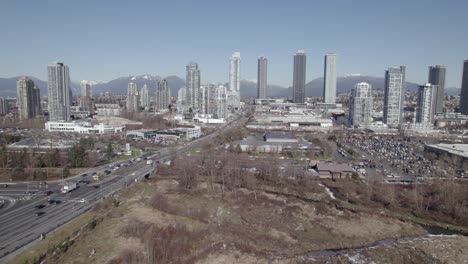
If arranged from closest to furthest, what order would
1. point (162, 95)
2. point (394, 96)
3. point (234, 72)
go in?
point (394, 96) < point (162, 95) < point (234, 72)

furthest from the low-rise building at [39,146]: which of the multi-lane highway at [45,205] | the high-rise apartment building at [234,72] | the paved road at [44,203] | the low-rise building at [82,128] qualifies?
the high-rise apartment building at [234,72]

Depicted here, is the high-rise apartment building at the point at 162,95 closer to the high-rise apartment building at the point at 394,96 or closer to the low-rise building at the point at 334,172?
the high-rise apartment building at the point at 394,96

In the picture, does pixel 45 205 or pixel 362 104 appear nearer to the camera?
pixel 45 205

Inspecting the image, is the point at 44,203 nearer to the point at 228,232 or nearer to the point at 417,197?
the point at 228,232

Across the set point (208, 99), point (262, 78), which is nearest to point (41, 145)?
point (208, 99)

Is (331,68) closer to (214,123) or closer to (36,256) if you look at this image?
(214,123)

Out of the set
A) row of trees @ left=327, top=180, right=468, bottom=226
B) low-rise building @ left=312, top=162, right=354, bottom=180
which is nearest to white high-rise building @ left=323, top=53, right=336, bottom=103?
low-rise building @ left=312, top=162, right=354, bottom=180

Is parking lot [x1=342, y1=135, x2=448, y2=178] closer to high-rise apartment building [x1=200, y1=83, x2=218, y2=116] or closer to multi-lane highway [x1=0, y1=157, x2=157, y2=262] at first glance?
multi-lane highway [x1=0, y1=157, x2=157, y2=262]
